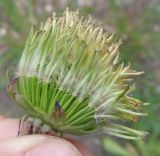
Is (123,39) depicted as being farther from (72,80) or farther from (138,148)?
(72,80)

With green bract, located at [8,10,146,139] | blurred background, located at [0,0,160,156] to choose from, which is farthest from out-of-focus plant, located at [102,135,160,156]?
green bract, located at [8,10,146,139]

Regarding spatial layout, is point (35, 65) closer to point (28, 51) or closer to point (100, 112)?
point (28, 51)

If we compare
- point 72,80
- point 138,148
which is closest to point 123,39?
point 138,148

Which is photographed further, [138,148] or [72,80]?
[138,148]

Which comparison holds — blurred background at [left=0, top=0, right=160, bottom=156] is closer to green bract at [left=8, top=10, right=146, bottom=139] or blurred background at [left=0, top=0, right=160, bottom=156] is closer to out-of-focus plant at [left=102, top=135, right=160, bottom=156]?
out-of-focus plant at [left=102, top=135, right=160, bottom=156]

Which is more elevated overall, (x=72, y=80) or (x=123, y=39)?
(x=123, y=39)

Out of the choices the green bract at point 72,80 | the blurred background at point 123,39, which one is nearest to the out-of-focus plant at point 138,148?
the blurred background at point 123,39
